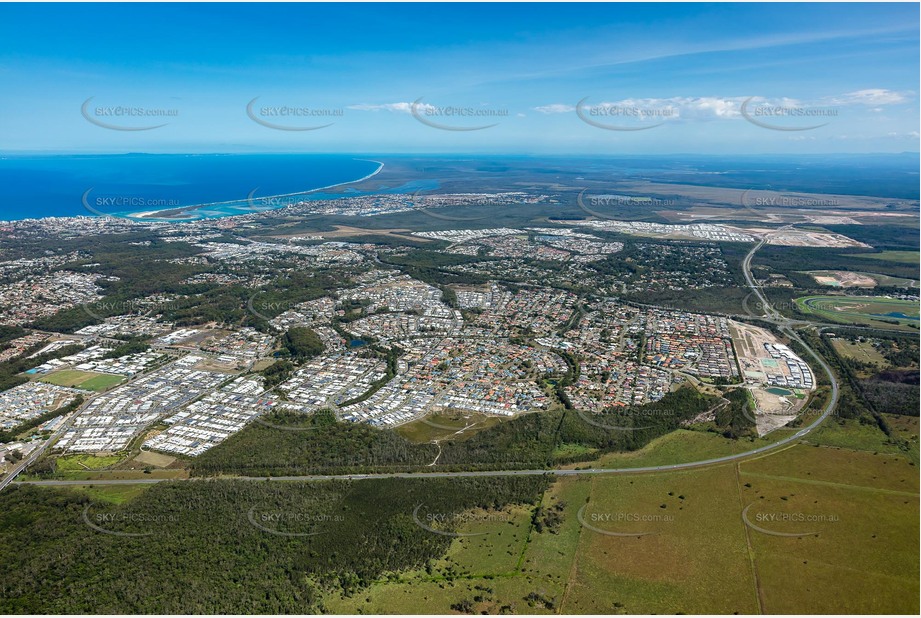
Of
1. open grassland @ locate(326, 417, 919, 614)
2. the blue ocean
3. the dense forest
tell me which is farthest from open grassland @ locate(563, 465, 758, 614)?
the blue ocean

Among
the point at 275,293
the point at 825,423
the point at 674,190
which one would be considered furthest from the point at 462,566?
the point at 674,190

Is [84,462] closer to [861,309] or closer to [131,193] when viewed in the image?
[861,309]

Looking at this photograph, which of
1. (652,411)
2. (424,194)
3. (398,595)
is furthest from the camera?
(424,194)

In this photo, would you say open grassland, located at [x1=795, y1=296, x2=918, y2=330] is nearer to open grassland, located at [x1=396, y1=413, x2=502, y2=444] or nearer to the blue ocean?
open grassland, located at [x1=396, y1=413, x2=502, y2=444]

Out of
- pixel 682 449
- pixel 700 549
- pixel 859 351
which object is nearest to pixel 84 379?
pixel 682 449

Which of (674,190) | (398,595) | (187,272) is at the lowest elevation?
(398,595)

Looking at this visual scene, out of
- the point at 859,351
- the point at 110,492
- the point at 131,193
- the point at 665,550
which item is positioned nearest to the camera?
the point at 665,550

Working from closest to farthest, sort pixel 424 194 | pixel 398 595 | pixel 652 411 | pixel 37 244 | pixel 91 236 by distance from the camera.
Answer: pixel 398 595
pixel 652 411
pixel 37 244
pixel 91 236
pixel 424 194

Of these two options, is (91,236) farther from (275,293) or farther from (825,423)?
(825,423)
